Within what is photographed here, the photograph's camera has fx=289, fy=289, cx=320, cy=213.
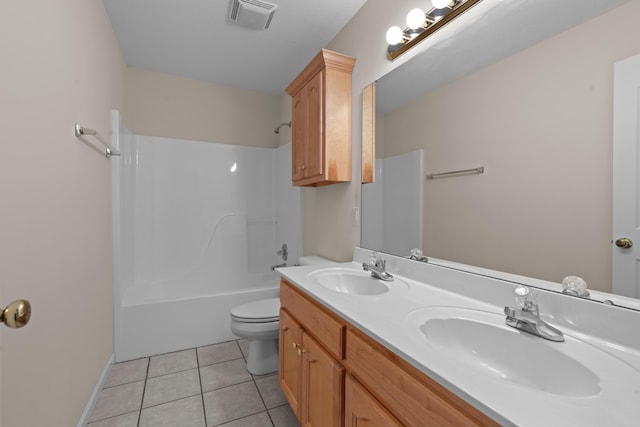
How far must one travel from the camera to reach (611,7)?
0.78 metres

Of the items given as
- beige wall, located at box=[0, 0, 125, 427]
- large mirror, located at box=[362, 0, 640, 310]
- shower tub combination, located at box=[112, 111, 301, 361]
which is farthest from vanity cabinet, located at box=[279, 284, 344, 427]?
shower tub combination, located at box=[112, 111, 301, 361]

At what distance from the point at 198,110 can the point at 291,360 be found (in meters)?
2.66

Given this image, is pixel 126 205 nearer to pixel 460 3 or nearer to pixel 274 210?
pixel 274 210

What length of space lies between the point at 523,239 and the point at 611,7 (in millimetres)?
680

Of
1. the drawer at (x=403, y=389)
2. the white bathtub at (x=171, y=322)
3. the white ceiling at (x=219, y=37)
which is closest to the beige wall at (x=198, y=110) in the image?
the white ceiling at (x=219, y=37)

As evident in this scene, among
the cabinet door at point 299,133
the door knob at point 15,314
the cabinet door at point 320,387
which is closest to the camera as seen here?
the door knob at point 15,314

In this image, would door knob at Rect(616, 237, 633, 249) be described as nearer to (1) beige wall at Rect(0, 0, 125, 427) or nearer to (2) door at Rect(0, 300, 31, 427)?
(2) door at Rect(0, 300, 31, 427)

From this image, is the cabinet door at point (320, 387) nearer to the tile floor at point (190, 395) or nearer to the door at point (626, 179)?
the tile floor at point (190, 395)

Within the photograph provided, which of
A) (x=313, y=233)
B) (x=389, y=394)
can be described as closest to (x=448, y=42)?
(x=389, y=394)

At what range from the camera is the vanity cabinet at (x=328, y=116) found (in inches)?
72.8

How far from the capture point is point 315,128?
6.32 ft

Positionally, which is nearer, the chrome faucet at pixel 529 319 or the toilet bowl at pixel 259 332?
the chrome faucet at pixel 529 319

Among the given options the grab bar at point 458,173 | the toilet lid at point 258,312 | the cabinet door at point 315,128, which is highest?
the cabinet door at point 315,128

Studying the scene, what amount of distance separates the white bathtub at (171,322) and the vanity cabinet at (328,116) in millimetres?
1342
